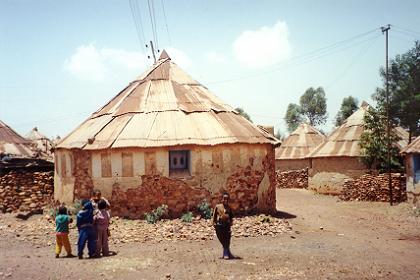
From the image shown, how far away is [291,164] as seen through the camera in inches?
1389

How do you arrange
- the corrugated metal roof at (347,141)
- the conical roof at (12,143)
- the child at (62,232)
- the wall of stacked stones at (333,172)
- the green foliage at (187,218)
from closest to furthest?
the child at (62,232) < the green foliage at (187,218) < the conical roof at (12,143) < the wall of stacked stones at (333,172) < the corrugated metal roof at (347,141)

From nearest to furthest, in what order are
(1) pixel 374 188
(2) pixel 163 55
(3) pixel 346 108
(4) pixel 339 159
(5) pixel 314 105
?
(2) pixel 163 55 → (1) pixel 374 188 → (4) pixel 339 159 → (3) pixel 346 108 → (5) pixel 314 105

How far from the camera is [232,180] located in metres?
14.5

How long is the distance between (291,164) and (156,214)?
23.3m

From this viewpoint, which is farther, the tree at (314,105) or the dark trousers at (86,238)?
the tree at (314,105)

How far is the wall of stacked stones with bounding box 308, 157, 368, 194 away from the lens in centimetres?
2466

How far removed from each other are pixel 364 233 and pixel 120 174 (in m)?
8.22

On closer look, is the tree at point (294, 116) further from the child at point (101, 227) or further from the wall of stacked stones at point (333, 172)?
the child at point (101, 227)

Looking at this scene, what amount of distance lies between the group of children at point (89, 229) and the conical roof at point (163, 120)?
4604 mm

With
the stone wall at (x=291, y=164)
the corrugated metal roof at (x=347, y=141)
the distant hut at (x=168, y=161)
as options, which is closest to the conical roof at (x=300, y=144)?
the stone wall at (x=291, y=164)

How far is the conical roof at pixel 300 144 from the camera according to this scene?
115 ft

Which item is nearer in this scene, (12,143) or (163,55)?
(163,55)

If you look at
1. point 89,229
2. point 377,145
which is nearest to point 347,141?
point 377,145

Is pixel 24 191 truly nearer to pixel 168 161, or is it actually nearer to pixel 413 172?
pixel 168 161
